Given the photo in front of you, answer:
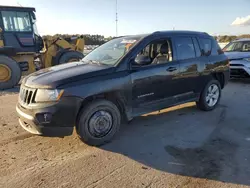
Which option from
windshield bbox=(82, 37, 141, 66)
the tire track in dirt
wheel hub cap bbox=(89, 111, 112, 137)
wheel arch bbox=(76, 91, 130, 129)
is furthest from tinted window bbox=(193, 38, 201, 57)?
the tire track in dirt

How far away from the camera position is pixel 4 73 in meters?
9.93

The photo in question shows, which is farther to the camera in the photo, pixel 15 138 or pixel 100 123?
pixel 15 138

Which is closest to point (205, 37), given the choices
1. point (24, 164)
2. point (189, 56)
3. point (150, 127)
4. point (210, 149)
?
point (189, 56)

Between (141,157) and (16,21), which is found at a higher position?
(16,21)

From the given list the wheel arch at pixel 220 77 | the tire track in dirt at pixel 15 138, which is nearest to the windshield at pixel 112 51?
the tire track in dirt at pixel 15 138

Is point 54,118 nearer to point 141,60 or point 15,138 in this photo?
point 15,138

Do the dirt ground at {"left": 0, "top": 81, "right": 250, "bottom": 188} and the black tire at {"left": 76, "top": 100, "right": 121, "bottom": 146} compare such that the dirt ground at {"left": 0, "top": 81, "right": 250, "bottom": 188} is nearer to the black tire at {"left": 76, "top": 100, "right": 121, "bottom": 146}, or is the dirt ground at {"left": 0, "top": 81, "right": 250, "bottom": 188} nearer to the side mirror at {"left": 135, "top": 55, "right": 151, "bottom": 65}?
the black tire at {"left": 76, "top": 100, "right": 121, "bottom": 146}

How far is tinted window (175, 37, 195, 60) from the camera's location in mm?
5357

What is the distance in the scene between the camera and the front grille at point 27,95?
3.94 metres

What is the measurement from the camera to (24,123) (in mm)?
4121

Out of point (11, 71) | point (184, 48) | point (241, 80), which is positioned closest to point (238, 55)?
point (241, 80)

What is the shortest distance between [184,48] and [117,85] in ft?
6.64

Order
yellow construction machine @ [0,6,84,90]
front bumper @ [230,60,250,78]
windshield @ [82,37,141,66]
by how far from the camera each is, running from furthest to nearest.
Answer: yellow construction machine @ [0,6,84,90]
front bumper @ [230,60,250,78]
windshield @ [82,37,141,66]

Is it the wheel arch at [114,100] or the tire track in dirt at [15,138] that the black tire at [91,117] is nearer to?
the wheel arch at [114,100]
